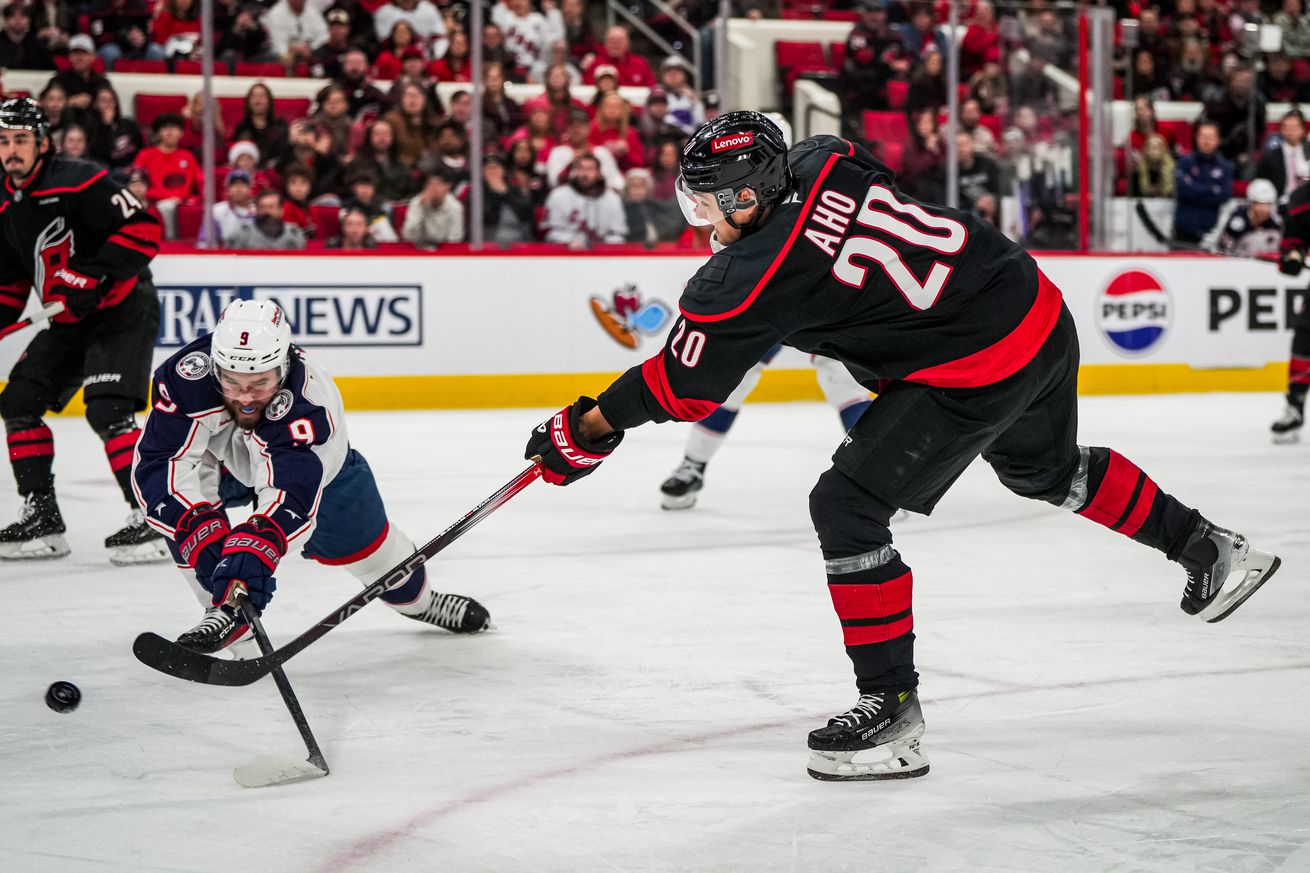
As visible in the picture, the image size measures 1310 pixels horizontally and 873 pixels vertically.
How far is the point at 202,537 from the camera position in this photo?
2.84 meters

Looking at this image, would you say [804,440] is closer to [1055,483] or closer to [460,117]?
[460,117]

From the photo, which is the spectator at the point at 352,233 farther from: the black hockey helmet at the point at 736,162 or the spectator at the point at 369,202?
the black hockey helmet at the point at 736,162

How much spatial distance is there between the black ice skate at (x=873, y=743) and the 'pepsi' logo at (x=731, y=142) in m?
0.88

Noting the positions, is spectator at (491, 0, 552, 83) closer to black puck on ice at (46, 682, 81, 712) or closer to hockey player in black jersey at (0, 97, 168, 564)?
hockey player in black jersey at (0, 97, 168, 564)

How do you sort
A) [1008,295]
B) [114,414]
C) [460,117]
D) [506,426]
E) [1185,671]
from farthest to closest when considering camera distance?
1. [460,117]
2. [506,426]
3. [114,414]
4. [1185,671]
5. [1008,295]

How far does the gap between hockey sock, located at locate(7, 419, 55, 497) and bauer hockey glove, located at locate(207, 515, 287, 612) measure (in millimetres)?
2060

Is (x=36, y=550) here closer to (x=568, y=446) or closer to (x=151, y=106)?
(x=568, y=446)

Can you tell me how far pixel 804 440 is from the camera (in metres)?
7.52

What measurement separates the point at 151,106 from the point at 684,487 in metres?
4.27

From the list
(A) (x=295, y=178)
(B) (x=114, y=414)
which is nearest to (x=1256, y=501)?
(B) (x=114, y=414)

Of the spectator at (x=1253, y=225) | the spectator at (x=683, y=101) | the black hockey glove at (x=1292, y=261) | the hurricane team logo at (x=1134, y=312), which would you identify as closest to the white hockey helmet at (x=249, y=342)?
the black hockey glove at (x=1292, y=261)

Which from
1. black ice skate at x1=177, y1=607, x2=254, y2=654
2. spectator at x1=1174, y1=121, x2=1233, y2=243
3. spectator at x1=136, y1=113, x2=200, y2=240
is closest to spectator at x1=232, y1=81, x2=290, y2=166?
spectator at x1=136, y1=113, x2=200, y2=240

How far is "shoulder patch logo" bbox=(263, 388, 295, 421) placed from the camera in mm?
2977

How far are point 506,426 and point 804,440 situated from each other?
1.50 meters
